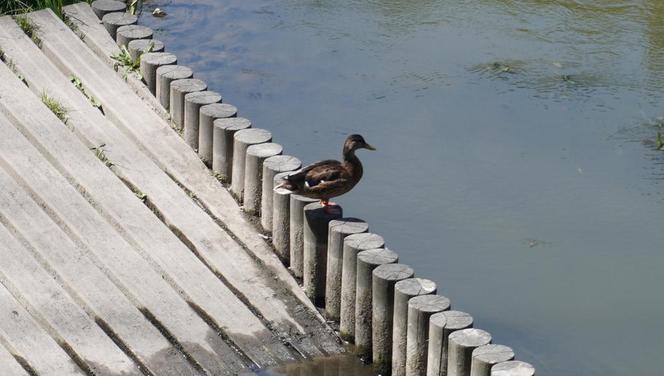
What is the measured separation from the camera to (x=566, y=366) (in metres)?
8.88

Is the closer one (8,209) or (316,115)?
(8,209)

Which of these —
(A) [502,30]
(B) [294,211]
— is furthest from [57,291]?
(A) [502,30]

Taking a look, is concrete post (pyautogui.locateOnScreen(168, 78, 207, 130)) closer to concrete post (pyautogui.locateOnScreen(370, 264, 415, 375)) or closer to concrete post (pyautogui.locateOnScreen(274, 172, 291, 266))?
concrete post (pyautogui.locateOnScreen(274, 172, 291, 266))

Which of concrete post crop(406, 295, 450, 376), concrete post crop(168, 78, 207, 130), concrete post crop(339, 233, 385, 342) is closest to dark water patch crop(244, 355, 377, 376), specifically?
concrete post crop(339, 233, 385, 342)

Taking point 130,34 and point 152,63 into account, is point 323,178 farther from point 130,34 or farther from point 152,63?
point 130,34

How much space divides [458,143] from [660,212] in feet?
5.75

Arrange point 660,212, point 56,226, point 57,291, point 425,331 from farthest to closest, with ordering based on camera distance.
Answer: point 660,212 < point 56,226 < point 57,291 < point 425,331

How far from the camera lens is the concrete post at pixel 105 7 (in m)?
11.4

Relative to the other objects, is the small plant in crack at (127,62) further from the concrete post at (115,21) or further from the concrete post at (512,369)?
the concrete post at (512,369)

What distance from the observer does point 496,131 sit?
11.7 metres

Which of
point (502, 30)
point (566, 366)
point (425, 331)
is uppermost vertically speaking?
point (502, 30)

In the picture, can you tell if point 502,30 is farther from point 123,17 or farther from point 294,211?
point 294,211

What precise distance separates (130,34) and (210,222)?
8.09ft

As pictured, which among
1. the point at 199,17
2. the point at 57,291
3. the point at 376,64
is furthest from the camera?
the point at 199,17
